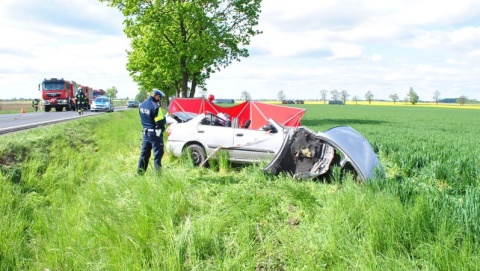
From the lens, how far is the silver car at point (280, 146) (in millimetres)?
5801

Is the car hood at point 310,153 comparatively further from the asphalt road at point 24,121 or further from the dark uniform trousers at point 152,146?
the asphalt road at point 24,121

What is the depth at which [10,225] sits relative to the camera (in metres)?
5.32

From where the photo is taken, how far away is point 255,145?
8.30 meters

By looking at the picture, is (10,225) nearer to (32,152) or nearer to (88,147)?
(32,152)

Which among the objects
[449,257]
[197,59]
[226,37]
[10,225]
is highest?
[226,37]

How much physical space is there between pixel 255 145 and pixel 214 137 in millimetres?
1032

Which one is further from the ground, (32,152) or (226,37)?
(226,37)

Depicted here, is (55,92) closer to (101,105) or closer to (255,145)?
(101,105)

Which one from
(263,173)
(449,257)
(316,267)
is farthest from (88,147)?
(449,257)

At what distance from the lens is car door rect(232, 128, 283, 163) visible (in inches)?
323

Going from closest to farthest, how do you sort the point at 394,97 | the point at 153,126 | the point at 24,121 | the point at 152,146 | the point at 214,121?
the point at 153,126
the point at 152,146
the point at 214,121
the point at 24,121
the point at 394,97

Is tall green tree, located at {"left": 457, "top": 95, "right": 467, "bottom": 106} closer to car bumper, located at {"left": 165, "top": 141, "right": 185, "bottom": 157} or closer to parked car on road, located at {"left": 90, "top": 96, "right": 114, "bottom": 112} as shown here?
parked car on road, located at {"left": 90, "top": 96, "right": 114, "bottom": 112}

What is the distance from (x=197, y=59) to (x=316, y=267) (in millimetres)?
24219

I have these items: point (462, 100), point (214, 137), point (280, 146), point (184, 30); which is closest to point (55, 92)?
point (184, 30)
